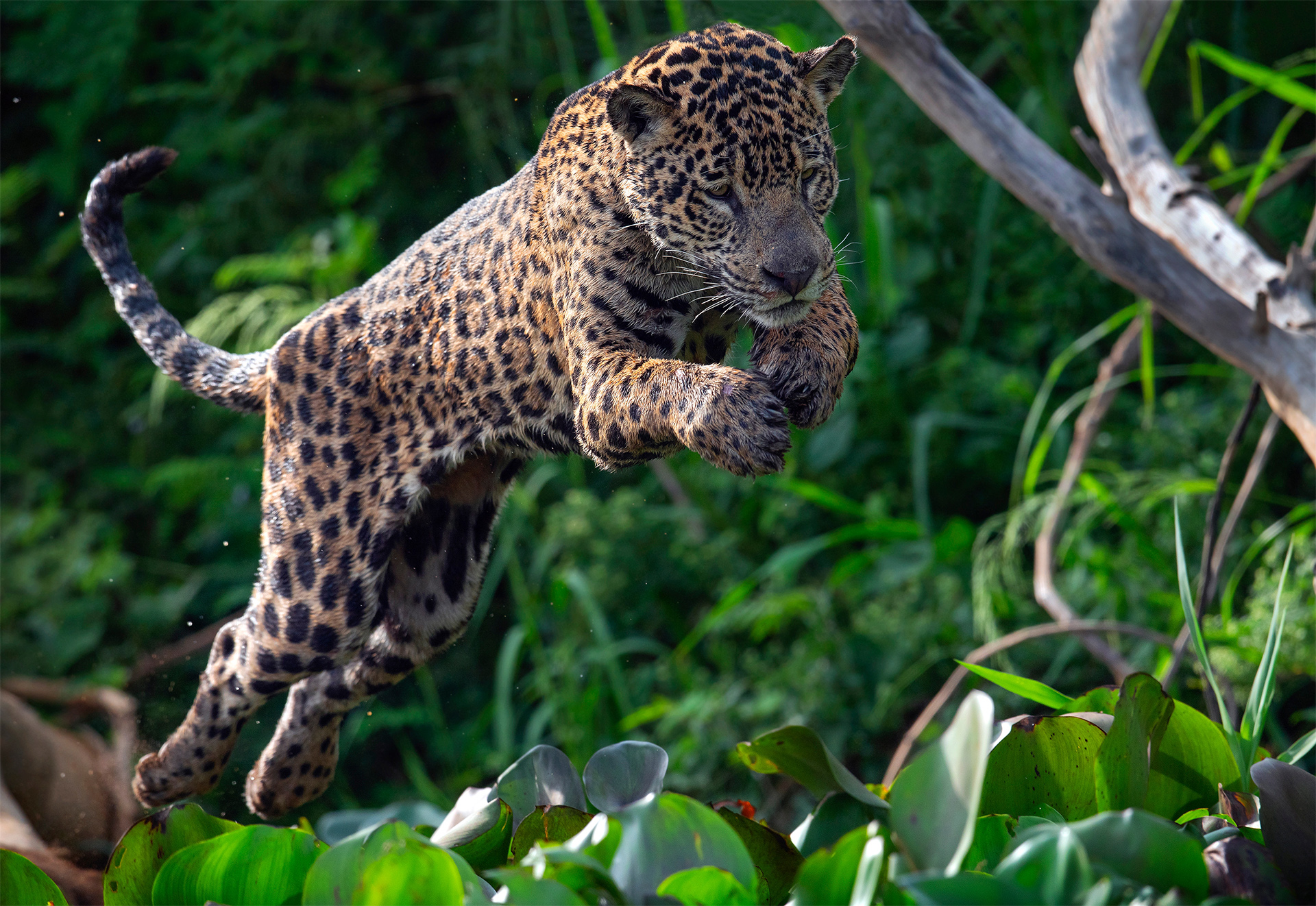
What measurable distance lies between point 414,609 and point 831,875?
899 mm

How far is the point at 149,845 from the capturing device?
5.35 feet

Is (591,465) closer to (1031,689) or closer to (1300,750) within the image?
(1031,689)

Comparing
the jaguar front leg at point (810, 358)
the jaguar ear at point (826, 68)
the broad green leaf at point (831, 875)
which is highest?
the jaguar ear at point (826, 68)

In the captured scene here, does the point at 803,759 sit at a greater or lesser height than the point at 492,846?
greater

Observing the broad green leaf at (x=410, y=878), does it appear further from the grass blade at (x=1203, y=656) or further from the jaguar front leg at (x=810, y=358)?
the grass blade at (x=1203, y=656)

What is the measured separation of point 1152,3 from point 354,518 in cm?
191

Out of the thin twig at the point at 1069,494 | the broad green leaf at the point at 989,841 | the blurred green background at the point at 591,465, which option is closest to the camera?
the broad green leaf at the point at 989,841

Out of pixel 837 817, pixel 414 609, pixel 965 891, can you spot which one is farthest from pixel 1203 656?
pixel 414 609

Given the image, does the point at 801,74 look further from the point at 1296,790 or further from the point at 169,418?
the point at 169,418

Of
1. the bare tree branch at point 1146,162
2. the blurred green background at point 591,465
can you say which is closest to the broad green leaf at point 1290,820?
the bare tree branch at point 1146,162

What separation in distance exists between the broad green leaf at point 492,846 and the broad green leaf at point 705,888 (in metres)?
0.44

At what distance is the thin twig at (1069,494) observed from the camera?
291cm

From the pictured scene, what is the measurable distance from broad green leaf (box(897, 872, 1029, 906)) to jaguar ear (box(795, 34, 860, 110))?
36.8 inches

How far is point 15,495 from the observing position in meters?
5.28
